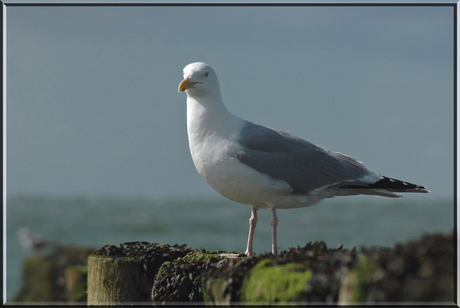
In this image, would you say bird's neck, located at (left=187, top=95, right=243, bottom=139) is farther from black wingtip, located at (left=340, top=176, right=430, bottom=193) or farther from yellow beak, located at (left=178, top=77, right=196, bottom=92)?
black wingtip, located at (left=340, top=176, right=430, bottom=193)

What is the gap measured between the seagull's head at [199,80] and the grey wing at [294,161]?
595 millimetres

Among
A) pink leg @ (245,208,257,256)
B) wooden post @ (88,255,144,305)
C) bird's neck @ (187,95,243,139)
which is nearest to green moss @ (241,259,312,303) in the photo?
wooden post @ (88,255,144,305)

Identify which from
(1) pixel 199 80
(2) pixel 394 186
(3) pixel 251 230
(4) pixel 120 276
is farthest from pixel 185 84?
(2) pixel 394 186

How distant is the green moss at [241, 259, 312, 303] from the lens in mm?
3547

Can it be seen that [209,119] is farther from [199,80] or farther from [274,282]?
[274,282]

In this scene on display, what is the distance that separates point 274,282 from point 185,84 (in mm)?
3139

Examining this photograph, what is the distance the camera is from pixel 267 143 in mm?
6324

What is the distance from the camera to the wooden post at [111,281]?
203 inches

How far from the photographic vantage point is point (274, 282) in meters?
3.65

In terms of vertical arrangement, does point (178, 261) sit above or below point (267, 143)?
below

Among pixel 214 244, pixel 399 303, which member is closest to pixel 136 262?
pixel 399 303

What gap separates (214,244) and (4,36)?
20224 mm

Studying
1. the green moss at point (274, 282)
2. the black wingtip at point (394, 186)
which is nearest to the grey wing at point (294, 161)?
the black wingtip at point (394, 186)

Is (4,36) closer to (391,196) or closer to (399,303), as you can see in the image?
(399,303)
